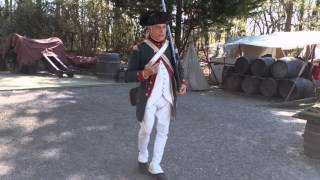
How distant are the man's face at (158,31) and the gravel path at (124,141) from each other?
1485 millimetres

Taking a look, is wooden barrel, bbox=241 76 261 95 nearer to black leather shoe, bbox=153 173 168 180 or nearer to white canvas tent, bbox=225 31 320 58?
white canvas tent, bbox=225 31 320 58

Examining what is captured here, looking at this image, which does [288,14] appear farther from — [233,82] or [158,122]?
[158,122]

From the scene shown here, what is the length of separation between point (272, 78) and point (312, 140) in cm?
614

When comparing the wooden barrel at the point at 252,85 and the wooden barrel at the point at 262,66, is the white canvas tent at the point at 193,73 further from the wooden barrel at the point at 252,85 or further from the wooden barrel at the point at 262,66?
the wooden barrel at the point at 262,66

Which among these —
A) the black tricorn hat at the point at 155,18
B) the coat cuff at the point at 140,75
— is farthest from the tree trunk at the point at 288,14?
the coat cuff at the point at 140,75

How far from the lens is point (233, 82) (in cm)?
1371

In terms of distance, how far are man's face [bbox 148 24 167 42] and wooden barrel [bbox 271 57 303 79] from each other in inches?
307

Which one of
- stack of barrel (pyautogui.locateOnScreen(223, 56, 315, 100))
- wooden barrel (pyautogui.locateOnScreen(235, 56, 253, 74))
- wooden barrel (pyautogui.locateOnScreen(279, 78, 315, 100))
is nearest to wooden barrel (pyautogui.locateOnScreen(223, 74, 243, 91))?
stack of barrel (pyautogui.locateOnScreen(223, 56, 315, 100))

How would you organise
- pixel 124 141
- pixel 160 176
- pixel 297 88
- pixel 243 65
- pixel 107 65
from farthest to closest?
pixel 107 65 < pixel 243 65 < pixel 297 88 < pixel 124 141 < pixel 160 176

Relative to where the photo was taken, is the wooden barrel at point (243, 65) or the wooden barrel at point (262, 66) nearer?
the wooden barrel at point (262, 66)

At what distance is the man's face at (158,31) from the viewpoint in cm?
532

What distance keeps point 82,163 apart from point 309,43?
7.48 m

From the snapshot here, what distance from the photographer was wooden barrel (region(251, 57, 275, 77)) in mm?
13008

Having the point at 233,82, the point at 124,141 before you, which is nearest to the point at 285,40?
the point at 233,82
